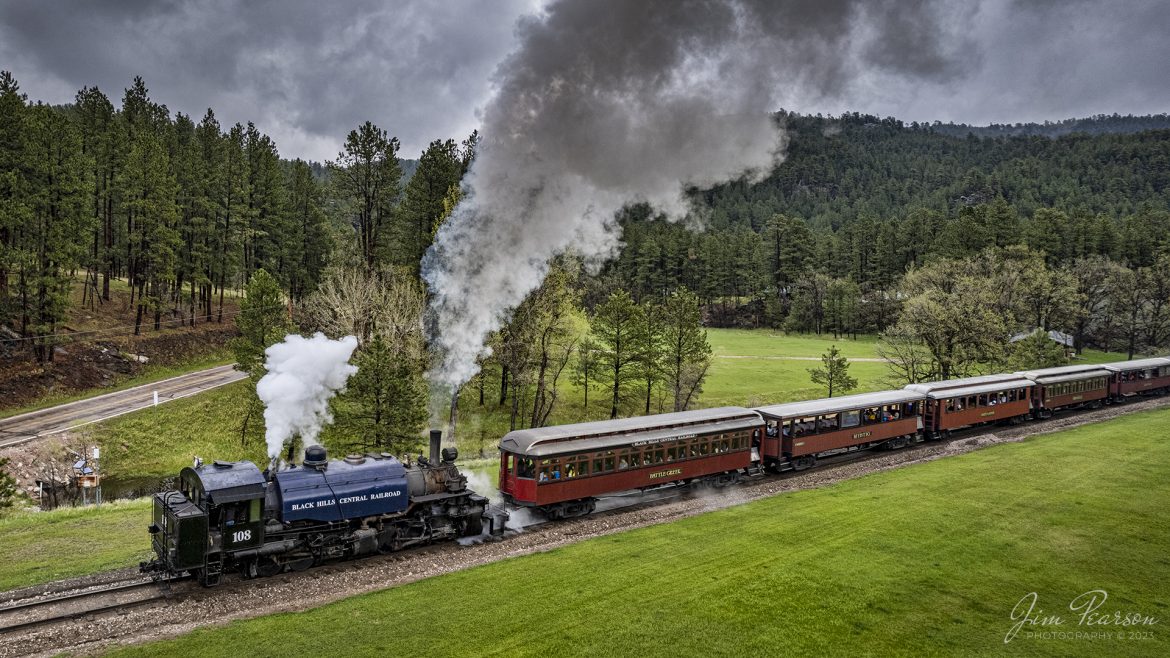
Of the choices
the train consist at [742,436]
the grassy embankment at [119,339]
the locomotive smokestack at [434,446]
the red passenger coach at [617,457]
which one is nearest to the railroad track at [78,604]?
the locomotive smokestack at [434,446]

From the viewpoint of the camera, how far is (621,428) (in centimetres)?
2597

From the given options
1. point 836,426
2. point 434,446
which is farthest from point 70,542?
point 836,426

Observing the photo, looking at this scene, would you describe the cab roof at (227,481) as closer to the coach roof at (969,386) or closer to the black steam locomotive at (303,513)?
the black steam locomotive at (303,513)

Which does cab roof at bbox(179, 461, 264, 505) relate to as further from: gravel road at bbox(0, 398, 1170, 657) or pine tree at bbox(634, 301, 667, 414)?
pine tree at bbox(634, 301, 667, 414)

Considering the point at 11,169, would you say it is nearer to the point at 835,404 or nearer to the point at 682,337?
the point at 682,337

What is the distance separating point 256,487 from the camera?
58.2 feet

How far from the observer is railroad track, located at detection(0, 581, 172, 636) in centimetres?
1529

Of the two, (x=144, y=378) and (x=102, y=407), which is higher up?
(x=144, y=378)

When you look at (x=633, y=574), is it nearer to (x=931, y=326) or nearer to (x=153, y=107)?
(x=931, y=326)

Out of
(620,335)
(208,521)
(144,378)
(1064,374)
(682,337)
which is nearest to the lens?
(208,521)

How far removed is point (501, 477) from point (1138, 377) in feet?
172

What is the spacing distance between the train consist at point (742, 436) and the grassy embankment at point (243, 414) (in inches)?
635

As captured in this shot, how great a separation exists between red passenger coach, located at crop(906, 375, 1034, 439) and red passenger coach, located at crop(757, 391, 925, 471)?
1109 mm
